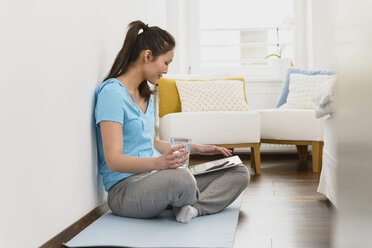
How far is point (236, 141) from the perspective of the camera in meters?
3.46

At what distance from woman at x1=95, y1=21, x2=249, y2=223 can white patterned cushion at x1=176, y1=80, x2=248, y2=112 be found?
5.31 ft

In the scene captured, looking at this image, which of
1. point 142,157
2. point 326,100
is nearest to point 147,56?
point 142,157

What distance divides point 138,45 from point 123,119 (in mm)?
366

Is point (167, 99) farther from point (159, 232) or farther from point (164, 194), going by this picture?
point (159, 232)

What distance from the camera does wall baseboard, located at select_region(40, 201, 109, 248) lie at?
152 centimetres

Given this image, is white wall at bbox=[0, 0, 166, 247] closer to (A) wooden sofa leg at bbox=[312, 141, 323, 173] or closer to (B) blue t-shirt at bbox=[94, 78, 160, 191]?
(B) blue t-shirt at bbox=[94, 78, 160, 191]

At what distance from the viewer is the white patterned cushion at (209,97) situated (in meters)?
3.72

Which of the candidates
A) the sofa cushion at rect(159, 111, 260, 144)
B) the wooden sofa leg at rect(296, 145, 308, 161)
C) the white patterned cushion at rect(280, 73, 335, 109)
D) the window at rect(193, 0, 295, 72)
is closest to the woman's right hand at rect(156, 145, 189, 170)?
the sofa cushion at rect(159, 111, 260, 144)

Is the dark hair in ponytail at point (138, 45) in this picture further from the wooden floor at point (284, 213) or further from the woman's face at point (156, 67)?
the wooden floor at point (284, 213)

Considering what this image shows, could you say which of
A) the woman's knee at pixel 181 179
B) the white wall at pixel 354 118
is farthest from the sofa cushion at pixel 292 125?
the white wall at pixel 354 118

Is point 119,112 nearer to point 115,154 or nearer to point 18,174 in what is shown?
point 115,154

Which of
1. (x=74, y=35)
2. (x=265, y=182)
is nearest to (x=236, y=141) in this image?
(x=265, y=182)

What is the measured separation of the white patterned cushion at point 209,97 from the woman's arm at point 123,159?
1.96 metres

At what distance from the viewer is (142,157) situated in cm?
182
